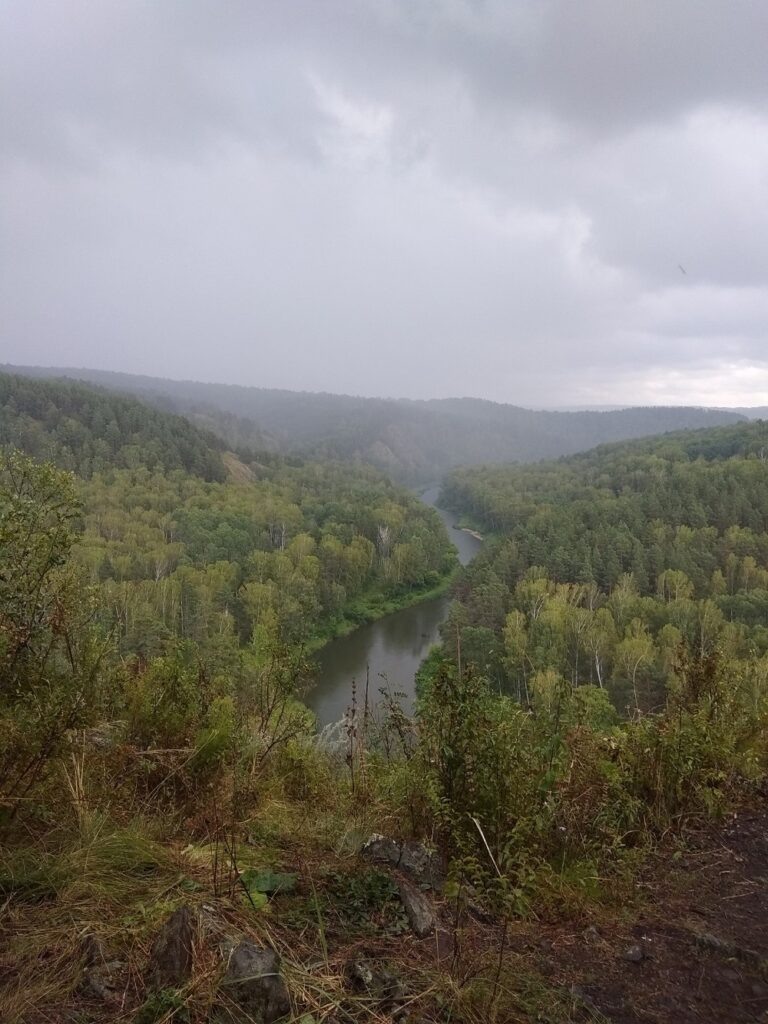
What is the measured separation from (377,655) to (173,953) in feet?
117

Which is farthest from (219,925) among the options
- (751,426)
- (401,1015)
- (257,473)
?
(751,426)

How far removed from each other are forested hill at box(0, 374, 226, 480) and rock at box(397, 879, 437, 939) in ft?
251

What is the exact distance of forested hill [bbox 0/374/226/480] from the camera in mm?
73812

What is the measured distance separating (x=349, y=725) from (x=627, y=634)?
109ft

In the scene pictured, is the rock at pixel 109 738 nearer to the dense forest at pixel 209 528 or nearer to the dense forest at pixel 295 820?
the dense forest at pixel 295 820

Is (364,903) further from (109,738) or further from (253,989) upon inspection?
(109,738)

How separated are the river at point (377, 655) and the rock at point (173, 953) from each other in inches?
864

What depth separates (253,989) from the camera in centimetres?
197

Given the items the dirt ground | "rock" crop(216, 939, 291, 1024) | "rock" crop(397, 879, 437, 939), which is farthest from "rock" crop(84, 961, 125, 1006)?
the dirt ground

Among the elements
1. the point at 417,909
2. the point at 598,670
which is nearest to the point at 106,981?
the point at 417,909

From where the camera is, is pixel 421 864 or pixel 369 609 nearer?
pixel 421 864

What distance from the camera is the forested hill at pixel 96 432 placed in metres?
73.8

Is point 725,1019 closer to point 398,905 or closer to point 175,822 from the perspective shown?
point 398,905

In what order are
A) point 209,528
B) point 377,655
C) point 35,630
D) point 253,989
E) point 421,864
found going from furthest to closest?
point 209,528
point 377,655
point 421,864
point 35,630
point 253,989
